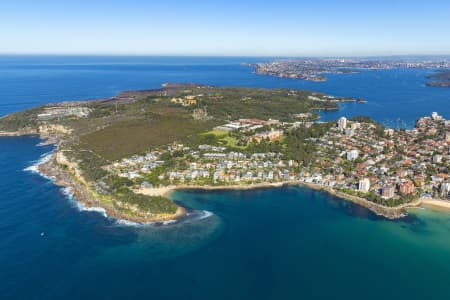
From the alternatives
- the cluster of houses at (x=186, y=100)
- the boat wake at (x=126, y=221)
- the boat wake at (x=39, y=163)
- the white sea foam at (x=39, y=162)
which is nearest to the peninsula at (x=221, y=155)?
the boat wake at (x=126, y=221)

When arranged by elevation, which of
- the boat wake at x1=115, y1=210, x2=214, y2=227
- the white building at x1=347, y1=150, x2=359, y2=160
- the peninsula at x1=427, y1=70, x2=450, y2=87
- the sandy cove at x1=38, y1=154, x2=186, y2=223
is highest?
the peninsula at x1=427, y1=70, x2=450, y2=87

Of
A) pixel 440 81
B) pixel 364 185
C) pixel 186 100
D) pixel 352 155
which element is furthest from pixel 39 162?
pixel 440 81

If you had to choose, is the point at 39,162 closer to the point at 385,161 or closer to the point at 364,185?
the point at 364,185

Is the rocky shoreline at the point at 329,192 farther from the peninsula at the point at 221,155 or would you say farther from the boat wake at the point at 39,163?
the boat wake at the point at 39,163

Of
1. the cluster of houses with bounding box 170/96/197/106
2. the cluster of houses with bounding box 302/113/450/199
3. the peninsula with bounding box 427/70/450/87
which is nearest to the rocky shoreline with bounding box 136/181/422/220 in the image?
the cluster of houses with bounding box 302/113/450/199

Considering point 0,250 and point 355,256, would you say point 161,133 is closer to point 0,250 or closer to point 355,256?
point 0,250

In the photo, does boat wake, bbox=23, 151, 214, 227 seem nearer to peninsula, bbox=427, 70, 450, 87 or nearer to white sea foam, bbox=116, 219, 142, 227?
white sea foam, bbox=116, 219, 142, 227
